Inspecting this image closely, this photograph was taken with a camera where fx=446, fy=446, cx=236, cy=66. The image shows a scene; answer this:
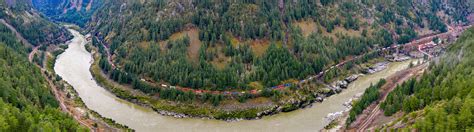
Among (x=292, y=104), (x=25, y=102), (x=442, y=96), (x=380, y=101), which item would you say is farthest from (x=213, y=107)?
(x=442, y=96)

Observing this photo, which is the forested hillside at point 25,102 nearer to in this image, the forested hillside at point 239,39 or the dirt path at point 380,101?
the forested hillside at point 239,39

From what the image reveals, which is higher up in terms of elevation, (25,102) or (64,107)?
(25,102)

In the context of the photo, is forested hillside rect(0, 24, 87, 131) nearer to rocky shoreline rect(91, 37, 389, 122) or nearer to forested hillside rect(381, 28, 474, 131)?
rocky shoreline rect(91, 37, 389, 122)

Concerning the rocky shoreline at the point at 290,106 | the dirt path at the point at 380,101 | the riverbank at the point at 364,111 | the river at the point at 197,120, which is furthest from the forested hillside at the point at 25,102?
the dirt path at the point at 380,101

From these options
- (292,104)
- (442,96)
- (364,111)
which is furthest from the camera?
(292,104)

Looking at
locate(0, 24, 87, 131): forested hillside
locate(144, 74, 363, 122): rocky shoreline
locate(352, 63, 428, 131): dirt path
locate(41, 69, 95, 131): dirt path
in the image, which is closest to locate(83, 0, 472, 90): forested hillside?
locate(144, 74, 363, 122): rocky shoreline

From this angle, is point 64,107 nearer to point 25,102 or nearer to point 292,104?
point 25,102
